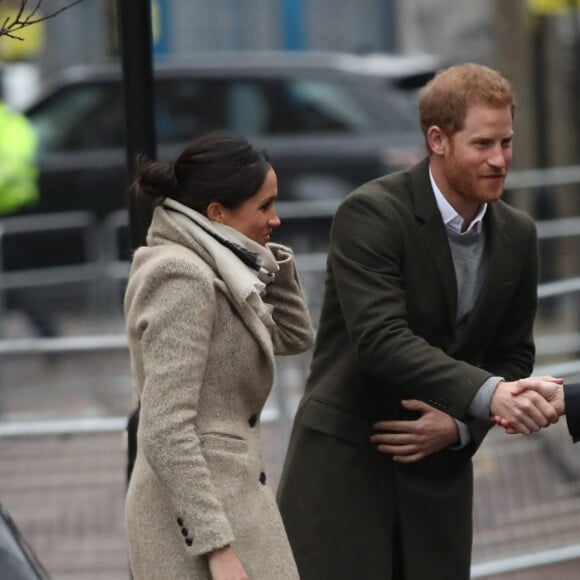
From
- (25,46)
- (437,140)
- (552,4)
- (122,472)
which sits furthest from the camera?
(25,46)

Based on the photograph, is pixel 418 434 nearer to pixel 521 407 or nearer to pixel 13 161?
pixel 521 407

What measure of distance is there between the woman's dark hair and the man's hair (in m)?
0.54

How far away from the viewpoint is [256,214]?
366 centimetres

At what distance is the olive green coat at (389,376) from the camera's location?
13.3 feet

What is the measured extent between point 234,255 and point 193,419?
0.36 metres

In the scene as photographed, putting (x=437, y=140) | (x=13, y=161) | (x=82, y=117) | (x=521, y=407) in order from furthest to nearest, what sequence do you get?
(x=82, y=117) < (x=13, y=161) < (x=437, y=140) < (x=521, y=407)

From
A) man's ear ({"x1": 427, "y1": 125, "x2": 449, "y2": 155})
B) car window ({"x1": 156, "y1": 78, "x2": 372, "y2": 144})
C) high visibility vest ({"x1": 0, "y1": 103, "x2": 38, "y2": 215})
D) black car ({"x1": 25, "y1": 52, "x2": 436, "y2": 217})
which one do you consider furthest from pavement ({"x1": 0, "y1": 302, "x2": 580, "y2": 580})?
car window ({"x1": 156, "y1": 78, "x2": 372, "y2": 144})

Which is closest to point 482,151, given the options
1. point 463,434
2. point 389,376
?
point 389,376

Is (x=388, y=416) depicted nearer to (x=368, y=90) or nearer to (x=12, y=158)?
(x=12, y=158)

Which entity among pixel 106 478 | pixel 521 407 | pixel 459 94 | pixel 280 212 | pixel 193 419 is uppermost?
pixel 459 94

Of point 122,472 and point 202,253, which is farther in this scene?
point 122,472

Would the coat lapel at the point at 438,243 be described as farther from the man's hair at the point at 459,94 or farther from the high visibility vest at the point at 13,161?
the high visibility vest at the point at 13,161

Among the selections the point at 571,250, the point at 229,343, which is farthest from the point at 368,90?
the point at 229,343

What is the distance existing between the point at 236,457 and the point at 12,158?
8017 mm
